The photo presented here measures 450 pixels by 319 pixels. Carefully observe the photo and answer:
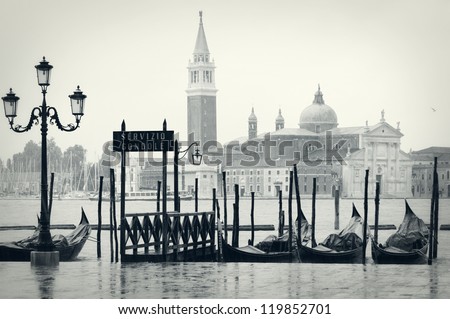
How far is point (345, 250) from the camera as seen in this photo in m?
16.9

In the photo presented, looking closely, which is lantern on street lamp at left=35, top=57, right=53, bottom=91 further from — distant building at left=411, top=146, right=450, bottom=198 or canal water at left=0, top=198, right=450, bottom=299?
distant building at left=411, top=146, right=450, bottom=198

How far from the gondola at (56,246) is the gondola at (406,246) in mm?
4452

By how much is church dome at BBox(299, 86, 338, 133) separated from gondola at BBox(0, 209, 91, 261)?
74.3m

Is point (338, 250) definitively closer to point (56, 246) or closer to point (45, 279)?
point (56, 246)

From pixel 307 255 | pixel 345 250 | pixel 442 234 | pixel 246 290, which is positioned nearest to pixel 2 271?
pixel 246 290

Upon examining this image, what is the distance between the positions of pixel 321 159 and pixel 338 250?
72158 millimetres

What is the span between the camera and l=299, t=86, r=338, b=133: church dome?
306 feet

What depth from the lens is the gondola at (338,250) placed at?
15734mm

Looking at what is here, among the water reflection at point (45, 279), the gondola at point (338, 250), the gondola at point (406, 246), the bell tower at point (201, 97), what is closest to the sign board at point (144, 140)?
the water reflection at point (45, 279)

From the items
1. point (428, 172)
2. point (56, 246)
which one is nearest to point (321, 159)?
point (428, 172)

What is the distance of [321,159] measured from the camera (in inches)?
3499

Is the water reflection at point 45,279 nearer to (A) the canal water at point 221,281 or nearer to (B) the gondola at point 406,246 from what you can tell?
(A) the canal water at point 221,281
